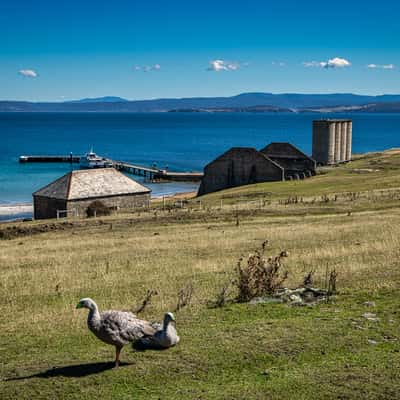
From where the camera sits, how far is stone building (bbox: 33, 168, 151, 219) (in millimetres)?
54281

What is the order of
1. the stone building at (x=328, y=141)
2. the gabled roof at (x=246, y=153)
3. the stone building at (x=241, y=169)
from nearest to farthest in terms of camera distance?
the stone building at (x=241, y=169) → the gabled roof at (x=246, y=153) → the stone building at (x=328, y=141)

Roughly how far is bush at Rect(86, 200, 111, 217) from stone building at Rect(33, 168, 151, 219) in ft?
3.73

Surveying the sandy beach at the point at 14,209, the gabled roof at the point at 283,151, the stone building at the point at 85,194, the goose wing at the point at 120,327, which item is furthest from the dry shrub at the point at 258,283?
the sandy beach at the point at 14,209

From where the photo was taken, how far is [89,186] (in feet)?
184

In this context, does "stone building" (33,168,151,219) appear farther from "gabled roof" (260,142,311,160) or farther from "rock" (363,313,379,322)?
"rock" (363,313,379,322)

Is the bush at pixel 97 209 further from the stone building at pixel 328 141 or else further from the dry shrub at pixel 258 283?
the stone building at pixel 328 141

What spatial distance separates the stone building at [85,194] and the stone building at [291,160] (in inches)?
780

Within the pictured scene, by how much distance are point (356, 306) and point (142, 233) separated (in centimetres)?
1935

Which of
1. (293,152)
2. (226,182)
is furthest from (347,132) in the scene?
(226,182)

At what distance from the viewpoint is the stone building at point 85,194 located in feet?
178

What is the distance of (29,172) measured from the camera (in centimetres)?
12444

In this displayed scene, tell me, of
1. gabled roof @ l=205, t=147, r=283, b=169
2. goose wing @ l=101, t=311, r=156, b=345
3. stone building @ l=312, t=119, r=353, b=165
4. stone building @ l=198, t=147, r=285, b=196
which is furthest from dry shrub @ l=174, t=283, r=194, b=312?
stone building @ l=312, t=119, r=353, b=165

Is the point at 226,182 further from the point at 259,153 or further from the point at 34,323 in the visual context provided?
the point at 34,323

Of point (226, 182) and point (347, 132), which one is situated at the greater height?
point (347, 132)
